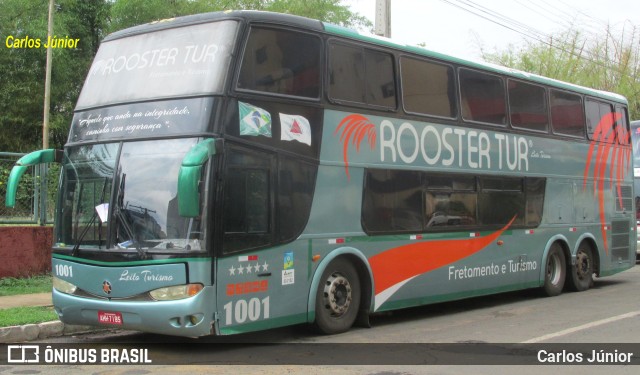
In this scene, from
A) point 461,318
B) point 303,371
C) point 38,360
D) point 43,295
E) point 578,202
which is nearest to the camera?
point 303,371

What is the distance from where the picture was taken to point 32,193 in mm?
14469

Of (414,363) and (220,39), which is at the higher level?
(220,39)

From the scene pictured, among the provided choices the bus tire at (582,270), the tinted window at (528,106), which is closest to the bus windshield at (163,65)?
the tinted window at (528,106)

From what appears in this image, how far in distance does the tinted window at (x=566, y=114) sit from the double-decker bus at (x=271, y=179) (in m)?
1.94

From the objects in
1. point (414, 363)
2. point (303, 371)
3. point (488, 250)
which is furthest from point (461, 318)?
point (303, 371)

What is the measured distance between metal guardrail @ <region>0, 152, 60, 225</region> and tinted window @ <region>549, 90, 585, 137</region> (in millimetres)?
9707

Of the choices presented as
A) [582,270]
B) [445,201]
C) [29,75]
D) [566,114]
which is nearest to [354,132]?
[445,201]

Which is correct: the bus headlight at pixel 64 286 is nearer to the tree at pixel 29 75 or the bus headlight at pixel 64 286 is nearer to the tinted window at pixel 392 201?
the tinted window at pixel 392 201

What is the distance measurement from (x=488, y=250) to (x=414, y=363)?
16.4 ft

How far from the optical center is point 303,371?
297 inches

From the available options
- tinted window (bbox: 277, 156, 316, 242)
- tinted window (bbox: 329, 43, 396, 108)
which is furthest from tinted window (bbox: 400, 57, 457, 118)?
tinted window (bbox: 277, 156, 316, 242)

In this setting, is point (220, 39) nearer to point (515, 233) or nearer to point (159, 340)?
point (159, 340)

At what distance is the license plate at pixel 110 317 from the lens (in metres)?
8.25

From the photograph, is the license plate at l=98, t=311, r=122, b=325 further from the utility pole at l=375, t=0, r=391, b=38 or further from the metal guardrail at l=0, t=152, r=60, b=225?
the utility pole at l=375, t=0, r=391, b=38
